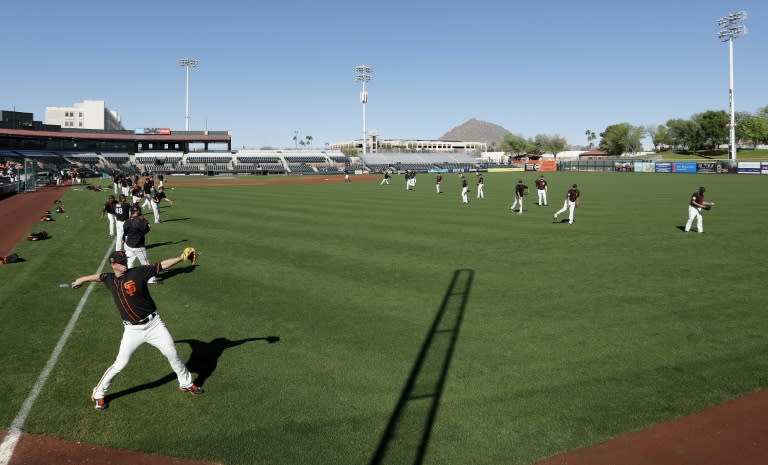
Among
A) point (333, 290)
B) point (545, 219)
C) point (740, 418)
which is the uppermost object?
point (545, 219)

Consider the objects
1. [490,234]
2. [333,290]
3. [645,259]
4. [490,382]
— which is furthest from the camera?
[490,234]

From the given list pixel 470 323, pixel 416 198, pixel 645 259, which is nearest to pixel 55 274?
pixel 470 323

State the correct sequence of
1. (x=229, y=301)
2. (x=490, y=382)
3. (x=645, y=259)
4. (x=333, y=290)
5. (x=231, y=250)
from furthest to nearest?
1. (x=231, y=250)
2. (x=645, y=259)
3. (x=333, y=290)
4. (x=229, y=301)
5. (x=490, y=382)

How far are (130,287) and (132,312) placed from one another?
0.35 metres

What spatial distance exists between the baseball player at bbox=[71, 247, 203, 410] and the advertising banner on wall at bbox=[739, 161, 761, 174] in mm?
83102

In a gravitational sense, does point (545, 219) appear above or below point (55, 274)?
above

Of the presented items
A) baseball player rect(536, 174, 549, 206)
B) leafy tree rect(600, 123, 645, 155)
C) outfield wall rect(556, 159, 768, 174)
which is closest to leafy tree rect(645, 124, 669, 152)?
leafy tree rect(600, 123, 645, 155)

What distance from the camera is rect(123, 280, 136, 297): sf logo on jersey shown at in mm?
7109

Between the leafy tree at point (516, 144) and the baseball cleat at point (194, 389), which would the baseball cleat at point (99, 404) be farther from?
the leafy tree at point (516, 144)

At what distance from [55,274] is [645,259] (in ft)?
58.3

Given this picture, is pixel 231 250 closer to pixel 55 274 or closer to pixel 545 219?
pixel 55 274

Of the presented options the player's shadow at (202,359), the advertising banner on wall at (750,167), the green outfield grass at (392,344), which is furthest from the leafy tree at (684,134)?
the player's shadow at (202,359)

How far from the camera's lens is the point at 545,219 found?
1023 inches

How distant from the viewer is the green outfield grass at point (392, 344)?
667 centimetres
